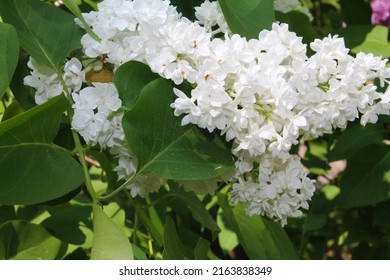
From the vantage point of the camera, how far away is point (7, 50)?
796mm

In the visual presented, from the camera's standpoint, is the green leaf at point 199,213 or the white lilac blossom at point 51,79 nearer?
the white lilac blossom at point 51,79

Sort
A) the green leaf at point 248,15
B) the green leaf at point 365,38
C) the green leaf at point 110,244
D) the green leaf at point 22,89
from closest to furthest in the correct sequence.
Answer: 1. the green leaf at point 110,244
2. the green leaf at point 248,15
3. the green leaf at point 22,89
4. the green leaf at point 365,38

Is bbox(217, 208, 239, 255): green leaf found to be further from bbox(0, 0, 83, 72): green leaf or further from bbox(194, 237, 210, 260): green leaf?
bbox(0, 0, 83, 72): green leaf

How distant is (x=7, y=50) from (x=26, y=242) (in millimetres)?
347

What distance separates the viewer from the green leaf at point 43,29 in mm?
868

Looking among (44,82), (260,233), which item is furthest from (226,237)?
(44,82)

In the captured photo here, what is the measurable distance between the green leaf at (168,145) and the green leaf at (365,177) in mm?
623

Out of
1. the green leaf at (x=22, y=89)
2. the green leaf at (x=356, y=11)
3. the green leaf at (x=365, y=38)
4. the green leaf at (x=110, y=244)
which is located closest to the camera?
the green leaf at (x=110, y=244)

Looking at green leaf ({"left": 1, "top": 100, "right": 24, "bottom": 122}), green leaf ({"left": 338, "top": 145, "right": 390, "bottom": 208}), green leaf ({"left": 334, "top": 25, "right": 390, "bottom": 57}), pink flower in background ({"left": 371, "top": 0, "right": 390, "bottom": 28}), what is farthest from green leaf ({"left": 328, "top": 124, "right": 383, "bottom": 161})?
green leaf ({"left": 1, "top": 100, "right": 24, "bottom": 122})

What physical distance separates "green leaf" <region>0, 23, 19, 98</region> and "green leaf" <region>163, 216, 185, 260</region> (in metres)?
0.27

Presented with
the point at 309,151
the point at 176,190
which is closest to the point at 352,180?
the point at 309,151

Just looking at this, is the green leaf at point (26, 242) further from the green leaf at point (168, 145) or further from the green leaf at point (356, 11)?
the green leaf at point (356, 11)

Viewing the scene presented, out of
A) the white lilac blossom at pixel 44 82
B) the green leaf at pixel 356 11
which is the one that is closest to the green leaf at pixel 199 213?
the white lilac blossom at pixel 44 82
